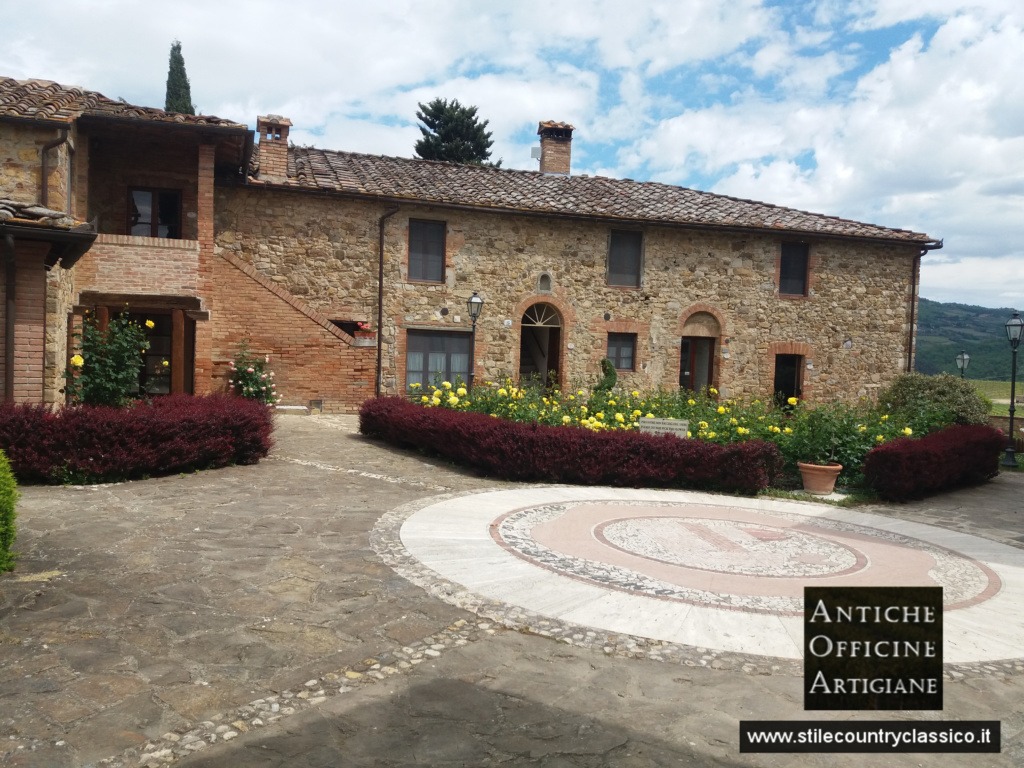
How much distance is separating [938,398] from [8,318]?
1822cm

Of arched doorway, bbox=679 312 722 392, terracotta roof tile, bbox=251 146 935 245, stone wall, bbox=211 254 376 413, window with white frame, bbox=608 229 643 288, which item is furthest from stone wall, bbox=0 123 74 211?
arched doorway, bbox=679 312 722 392

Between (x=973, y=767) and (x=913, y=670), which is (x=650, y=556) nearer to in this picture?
(x=913, y=670)

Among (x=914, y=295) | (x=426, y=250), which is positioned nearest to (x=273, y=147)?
(x=426, y=250)

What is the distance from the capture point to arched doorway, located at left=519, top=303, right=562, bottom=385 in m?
19.9

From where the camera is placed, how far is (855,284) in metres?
21.5

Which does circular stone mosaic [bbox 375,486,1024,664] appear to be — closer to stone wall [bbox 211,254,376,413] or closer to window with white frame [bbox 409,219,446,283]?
stone wall [bbox 211,254,376,413]

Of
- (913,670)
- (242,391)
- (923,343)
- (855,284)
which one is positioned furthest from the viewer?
(923,343)

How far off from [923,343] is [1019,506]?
7325 centimetres

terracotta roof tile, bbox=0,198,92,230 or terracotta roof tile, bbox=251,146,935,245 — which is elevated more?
terracotta roof tile, bbox=251,146,935,245

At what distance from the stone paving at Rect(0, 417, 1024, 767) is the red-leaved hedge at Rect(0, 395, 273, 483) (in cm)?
218

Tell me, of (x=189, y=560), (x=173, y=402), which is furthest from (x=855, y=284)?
(x=189, y=560)

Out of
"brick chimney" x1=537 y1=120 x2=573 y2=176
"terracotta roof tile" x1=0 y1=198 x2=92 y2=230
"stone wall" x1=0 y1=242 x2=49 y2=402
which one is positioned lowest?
"stone wall" x1=0 y1=242 x2=49 y2=402

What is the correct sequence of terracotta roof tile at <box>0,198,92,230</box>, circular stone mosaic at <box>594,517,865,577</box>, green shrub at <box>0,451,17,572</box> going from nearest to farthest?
green shrub at <box>0,451,17,572</box> → circular stone mosaic at <box>594,517,865,577</box> → terracotta roof tile at <box>0,198,92,230</box>

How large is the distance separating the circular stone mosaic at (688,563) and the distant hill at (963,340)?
4019 centimetres
